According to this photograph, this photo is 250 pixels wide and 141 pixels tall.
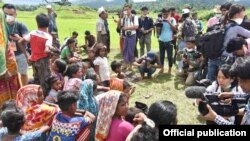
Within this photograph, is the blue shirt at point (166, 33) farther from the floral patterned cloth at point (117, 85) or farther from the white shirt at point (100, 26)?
the floral patterned cloth at point (117, 85)

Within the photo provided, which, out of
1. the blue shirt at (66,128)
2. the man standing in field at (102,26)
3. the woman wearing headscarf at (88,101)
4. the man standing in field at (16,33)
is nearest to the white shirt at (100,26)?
the man standing in field at (102,26)

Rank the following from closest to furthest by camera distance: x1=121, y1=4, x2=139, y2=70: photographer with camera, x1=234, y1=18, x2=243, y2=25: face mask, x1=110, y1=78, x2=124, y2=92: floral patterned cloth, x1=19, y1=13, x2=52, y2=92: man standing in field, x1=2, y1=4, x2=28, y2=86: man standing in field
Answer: x1=110, y1=78, x2=124, y2=92: floral patterned cloth, x1=234, y1=18, x2=243, y2=25: face mask, x1=19, y1=13, x2=52, y2=92: man standing in field, x1=2, y1=4, x2=28, y2=86: man standing in field, x1=121, y1=4, x2=139, y2=70: photographer with camera

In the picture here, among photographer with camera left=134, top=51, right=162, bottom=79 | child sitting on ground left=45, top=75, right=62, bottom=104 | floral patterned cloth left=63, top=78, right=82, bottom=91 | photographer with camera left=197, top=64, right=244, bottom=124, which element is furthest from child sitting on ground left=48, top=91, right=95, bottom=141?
photographer with camera left=134, top=51, right=162, bottom=79

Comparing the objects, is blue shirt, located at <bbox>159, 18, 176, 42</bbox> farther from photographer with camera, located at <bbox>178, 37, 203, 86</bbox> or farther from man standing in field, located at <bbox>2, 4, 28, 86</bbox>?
man standing in field, located at <bbox>2, 4, 28, 86</bbox>

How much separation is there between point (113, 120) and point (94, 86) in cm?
122

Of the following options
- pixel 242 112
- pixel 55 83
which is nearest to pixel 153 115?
pixel 242 112

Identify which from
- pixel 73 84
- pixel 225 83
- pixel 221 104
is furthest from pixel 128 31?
pixel 221 104

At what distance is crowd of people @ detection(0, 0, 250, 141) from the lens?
11.3ft

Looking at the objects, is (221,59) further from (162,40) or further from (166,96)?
(162,40)

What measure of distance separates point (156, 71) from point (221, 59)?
351 cm

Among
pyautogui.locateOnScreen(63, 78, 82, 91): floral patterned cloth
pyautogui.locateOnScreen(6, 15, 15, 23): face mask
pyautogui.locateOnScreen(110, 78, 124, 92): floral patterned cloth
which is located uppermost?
pyautogui.locateOnScreen(6, 15, 15, 23): face mask

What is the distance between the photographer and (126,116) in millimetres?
4133

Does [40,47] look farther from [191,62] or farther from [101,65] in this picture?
[191,62]

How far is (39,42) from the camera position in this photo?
6.35 metres
